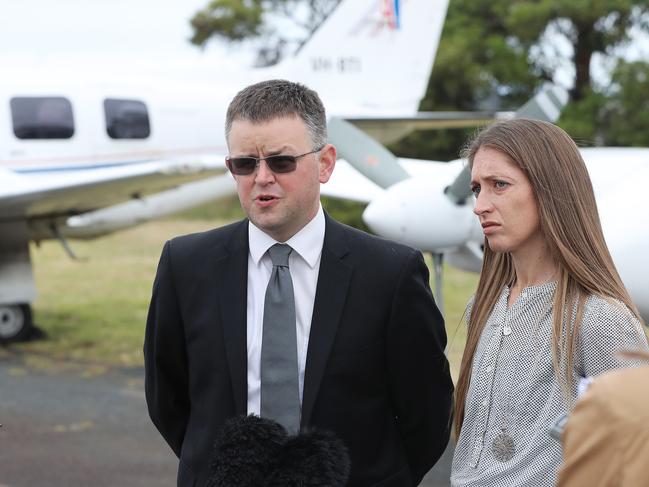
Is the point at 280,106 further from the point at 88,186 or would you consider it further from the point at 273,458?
the point at 88,186

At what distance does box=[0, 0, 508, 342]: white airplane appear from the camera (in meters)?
9.03

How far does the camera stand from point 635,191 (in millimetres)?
4945

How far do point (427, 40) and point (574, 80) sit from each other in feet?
39.5

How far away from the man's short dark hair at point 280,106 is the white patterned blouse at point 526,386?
65cm

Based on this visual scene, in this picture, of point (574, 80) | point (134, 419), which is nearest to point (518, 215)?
point (134, 419)

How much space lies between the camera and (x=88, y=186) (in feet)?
29.0

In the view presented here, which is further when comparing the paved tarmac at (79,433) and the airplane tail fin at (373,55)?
the airplane tail fin at (373,55)

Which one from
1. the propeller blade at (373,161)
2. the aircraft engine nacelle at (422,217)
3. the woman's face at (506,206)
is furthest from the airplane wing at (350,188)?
the woman's face at (506,206)

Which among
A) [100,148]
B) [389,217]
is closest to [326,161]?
[389,217]

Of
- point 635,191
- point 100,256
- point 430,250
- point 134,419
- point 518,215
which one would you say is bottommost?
point 100,256

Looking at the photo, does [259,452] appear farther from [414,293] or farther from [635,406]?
[635,406]

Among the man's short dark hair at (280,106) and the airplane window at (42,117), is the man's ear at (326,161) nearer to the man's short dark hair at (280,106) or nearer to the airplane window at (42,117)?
the man's short dark hair at (280,106)

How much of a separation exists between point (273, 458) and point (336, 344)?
14.6 inches

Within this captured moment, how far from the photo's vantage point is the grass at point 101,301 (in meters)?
9.15
